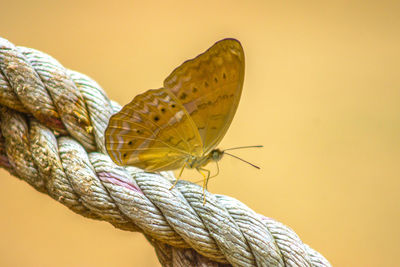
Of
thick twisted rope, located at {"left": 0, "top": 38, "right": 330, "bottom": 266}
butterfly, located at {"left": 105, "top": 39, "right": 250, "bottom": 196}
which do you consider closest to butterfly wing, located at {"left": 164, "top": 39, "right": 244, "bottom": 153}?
butterfly, located at {"left": 105, "top": 39, "right": 250, "bottom": 196}

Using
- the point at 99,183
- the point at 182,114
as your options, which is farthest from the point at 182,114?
the point at 99,183

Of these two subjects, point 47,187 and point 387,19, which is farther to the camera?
point 387,19

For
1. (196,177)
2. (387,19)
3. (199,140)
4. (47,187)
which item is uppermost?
(387,19)

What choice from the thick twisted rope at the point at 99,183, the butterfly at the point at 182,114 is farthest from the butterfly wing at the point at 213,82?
the thick twisted rope at the point at 99,183

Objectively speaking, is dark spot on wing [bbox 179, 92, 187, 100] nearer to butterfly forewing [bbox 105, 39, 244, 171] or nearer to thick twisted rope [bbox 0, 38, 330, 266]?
butterfly forewing [bbox 105, 39, 244, 171]

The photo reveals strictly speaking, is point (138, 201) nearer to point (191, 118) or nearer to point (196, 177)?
point (191, 118)

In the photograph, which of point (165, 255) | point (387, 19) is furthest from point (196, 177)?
point (387, 19)

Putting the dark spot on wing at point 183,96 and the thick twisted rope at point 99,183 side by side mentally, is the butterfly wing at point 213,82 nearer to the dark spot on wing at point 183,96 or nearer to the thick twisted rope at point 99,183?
the dark spot on wing at point 183,96
